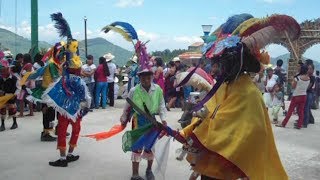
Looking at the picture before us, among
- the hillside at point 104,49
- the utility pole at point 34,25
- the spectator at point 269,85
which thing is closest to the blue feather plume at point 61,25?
the spectator at point 269,85

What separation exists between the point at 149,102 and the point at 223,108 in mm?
2593

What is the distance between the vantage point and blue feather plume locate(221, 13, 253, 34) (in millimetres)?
4117

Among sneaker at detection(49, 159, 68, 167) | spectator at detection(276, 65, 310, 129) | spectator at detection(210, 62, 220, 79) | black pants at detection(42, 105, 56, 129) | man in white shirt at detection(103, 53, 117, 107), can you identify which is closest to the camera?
spectator at detection(210, 62, 220, 79)

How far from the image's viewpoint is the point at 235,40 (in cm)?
358

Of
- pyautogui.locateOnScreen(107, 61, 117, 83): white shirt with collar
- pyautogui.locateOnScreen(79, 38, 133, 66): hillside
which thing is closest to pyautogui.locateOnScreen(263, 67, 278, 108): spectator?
pyautogui.locateOnScreen(107, 61, 117, 83): white shirt with collar

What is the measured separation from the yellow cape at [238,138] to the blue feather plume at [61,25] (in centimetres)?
421

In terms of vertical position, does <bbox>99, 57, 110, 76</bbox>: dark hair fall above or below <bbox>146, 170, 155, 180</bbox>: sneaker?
above

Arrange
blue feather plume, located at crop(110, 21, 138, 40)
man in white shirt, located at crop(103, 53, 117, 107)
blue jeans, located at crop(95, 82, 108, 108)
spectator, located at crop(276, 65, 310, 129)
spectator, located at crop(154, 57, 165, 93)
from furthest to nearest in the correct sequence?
man in white shirt, located at crop(103, 53, 117, 107)
blue jeans, located at crop(95, 82, 108, 108)
spectator, located at crop(154, 57, 165, 93)
spectator, located at crop(276, 65, 310, 129)
blue feather plume, located at crop(110, 21, 138, 40)

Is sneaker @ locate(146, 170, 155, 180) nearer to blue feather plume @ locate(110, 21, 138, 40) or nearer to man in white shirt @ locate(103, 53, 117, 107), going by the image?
blue feather plume @ locate(110, 21, 138, 40)

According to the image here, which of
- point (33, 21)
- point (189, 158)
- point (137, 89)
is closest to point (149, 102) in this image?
point (137, 89)

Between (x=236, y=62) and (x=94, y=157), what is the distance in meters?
4.60

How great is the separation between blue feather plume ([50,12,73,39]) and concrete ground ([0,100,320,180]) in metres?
2.16

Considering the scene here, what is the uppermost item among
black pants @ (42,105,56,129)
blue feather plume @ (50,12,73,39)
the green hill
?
the green hill

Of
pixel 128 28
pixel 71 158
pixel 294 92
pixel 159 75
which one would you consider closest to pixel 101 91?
pixel 159 75
